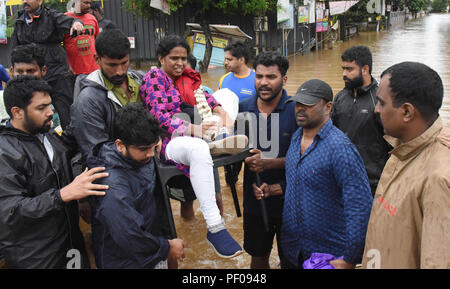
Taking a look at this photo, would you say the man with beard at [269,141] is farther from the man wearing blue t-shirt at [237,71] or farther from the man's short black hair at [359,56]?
the man wearing blue t-shirt at [237,71]

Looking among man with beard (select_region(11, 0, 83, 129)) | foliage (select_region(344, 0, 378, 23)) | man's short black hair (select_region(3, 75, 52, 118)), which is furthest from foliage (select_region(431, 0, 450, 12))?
man's short black hair (select_region(3, 75, 52, 118))

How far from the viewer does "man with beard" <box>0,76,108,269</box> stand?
2.26 m

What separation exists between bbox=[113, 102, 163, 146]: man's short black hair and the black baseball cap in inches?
37.1

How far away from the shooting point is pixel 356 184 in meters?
2.16

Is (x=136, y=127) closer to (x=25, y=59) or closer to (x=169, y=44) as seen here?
(x=169, y=44)

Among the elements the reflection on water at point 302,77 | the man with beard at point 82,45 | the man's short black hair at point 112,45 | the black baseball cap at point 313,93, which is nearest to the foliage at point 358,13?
the reflection on water at point 302,77

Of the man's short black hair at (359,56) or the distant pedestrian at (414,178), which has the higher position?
the man's short black hair at (359,56)

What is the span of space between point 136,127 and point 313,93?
1.14m

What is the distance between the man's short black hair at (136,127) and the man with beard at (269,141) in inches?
33.3

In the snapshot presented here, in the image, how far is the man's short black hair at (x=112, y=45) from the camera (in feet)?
8.71

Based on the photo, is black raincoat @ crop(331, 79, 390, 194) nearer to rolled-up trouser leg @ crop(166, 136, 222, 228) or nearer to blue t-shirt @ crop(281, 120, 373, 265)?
blue t-shirt @ crop(281, 120, 373, 265)

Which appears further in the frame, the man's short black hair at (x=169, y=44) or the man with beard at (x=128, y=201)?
the man's short black hair at (x=169, y=44)
